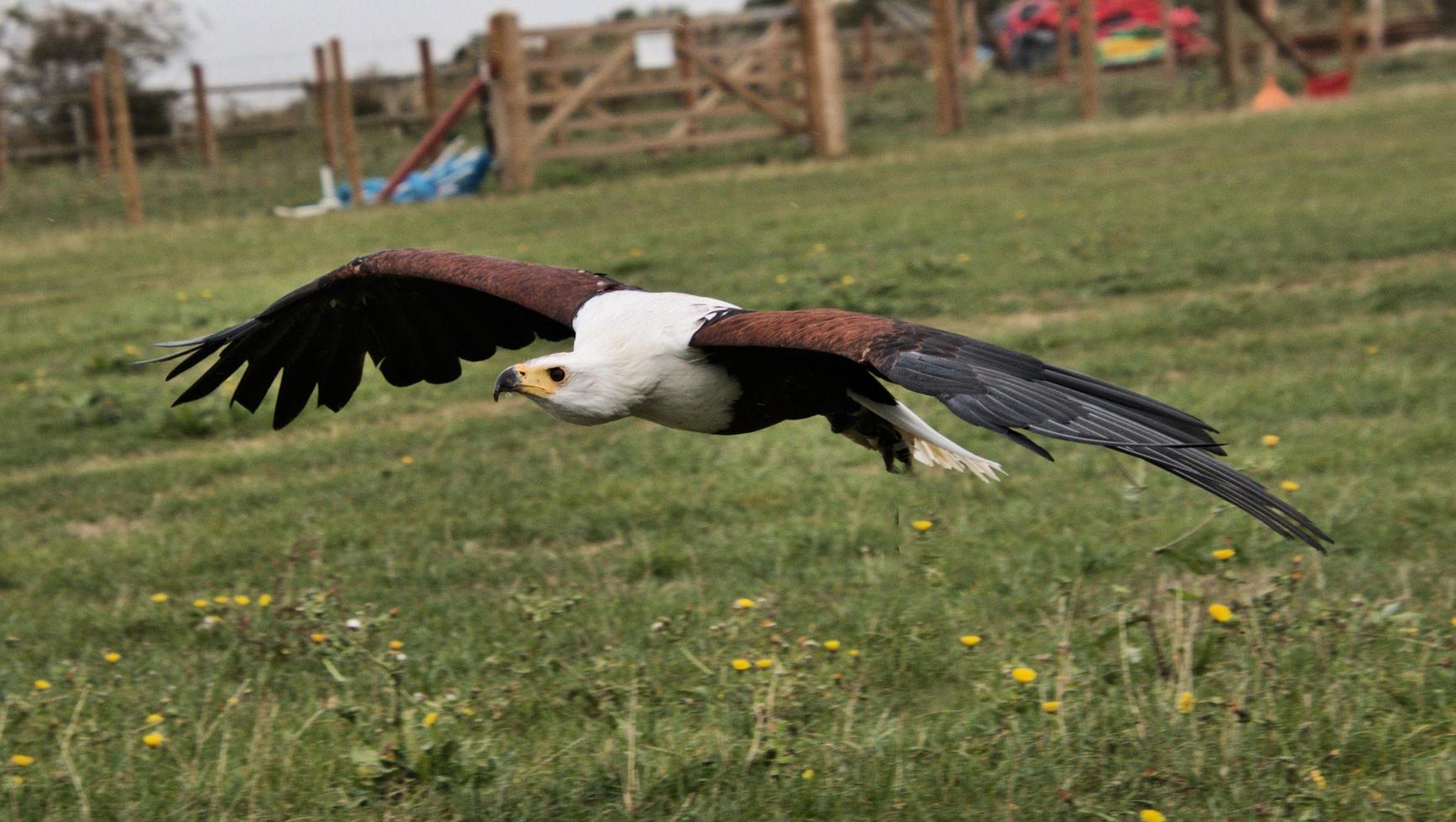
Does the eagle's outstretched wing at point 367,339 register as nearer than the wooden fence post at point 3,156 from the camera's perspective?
Yes

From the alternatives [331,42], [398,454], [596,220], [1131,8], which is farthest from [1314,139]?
[1131,8]

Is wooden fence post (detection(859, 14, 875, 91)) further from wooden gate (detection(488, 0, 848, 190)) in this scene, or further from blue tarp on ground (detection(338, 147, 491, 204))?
blue tarp on ground (detection(338, 147, 491, 204))

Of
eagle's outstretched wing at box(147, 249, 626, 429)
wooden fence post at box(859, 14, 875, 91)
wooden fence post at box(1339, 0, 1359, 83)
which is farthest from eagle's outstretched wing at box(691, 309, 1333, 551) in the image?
wooden fence post at box(859, 14, 875, 91)

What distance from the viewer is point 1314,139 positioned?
48.6 feet

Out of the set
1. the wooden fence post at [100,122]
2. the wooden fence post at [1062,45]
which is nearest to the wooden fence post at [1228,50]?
the wooden fence post at [1062,45]

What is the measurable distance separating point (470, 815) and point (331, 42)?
1342 cm

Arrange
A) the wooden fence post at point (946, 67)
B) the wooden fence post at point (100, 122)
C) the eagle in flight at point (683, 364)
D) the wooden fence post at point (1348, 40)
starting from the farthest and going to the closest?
the wooden fence post at point (1348, 40)
the wooden fence post at point (946, 67)
the wooden fence post at point (100, 122)
the eagle in flight at point (683, 364)

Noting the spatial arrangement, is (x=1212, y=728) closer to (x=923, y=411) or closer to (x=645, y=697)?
(x=645, y=697)

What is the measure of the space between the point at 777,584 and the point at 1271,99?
53.2ft

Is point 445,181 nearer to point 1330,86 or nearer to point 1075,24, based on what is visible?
point 1330,86

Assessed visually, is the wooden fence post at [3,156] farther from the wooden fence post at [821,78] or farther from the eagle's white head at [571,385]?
the eagle's white head at [571,385]

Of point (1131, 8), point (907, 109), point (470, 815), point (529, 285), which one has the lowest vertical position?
point (470, 815)

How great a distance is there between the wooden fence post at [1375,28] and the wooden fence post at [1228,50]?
7220mm

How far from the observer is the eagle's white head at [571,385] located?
12.8 feet
